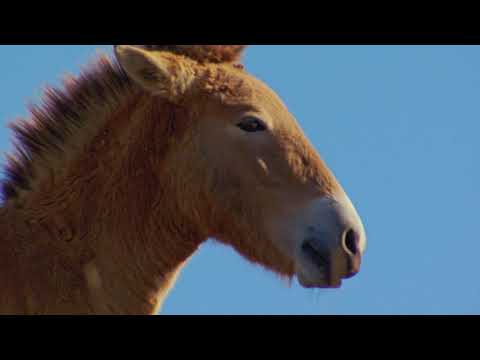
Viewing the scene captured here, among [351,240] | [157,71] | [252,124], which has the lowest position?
[351,240]

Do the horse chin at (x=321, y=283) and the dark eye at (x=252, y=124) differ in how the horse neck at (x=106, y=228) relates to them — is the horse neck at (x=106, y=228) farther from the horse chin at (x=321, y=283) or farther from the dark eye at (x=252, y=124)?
the horse chin at (x=321, y=283)

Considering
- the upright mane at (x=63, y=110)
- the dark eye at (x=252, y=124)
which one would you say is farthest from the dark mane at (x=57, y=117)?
the dark eye at (x=252, y=124)

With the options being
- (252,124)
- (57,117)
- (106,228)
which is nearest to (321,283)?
(252,124)

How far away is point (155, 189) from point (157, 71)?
0.94 meters

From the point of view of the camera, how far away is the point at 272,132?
6.84 metres

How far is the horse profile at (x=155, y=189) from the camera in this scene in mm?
6434

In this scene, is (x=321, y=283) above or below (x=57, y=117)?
below

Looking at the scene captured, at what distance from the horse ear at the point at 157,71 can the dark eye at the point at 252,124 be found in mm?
598

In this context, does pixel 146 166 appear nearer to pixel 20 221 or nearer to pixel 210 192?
pixel 210 192

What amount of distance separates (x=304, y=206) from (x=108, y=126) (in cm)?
176

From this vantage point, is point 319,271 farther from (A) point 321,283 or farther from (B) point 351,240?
(B) point 351,240

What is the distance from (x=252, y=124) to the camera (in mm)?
6852
